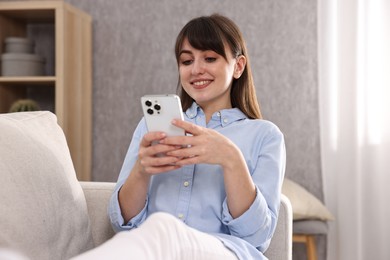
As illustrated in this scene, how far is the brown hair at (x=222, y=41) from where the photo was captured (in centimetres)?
151

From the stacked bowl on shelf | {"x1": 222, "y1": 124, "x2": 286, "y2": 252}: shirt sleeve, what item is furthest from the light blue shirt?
the stacked bowl on shelf

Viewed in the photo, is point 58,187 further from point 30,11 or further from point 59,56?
point 30,11

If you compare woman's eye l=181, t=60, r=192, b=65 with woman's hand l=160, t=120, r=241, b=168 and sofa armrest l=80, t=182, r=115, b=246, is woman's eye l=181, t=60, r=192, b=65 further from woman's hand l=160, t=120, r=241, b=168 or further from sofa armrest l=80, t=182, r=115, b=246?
sofa armrest l=80, t=182, r=115, b=246

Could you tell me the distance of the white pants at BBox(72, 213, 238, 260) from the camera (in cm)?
93

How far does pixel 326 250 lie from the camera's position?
302 centimetres

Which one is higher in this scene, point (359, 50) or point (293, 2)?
point (293, 2)

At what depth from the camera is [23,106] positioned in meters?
2.95

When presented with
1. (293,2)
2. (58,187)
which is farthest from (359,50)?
(58,187)

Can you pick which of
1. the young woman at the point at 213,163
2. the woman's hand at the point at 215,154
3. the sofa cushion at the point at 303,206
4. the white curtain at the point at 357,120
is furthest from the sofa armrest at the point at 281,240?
the white curtain at the point at 357,120

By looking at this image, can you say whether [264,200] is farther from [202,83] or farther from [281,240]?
[202,83]

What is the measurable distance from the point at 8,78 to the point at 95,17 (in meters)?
0.59

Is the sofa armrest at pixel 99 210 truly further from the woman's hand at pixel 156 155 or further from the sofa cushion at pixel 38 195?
the woman's hand at pixel 156 155

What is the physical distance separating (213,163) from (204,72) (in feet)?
0.97

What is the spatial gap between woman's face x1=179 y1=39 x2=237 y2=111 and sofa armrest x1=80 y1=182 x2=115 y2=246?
1.21 ft
